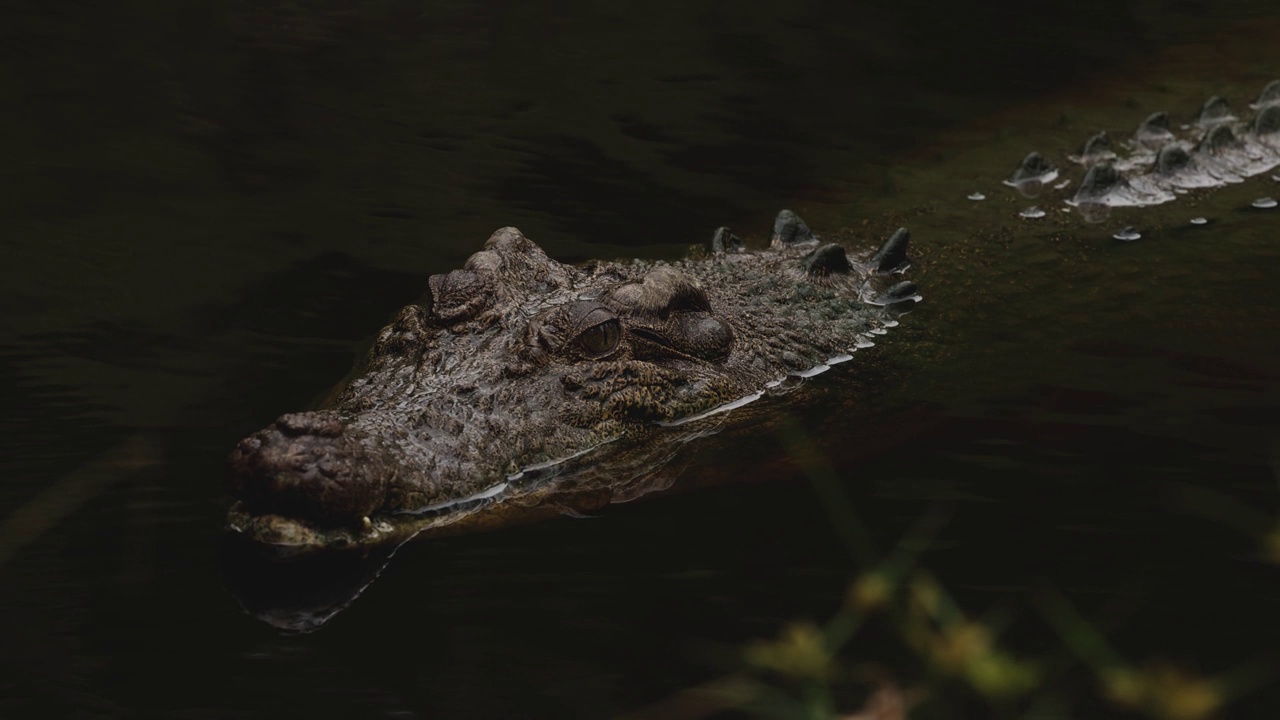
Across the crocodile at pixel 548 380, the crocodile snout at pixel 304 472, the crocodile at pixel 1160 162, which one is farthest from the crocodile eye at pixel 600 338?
the crocodile at pixel 1160 162

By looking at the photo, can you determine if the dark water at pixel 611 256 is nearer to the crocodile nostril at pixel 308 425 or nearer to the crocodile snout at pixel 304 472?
the crocodile snout at pixel 304 472

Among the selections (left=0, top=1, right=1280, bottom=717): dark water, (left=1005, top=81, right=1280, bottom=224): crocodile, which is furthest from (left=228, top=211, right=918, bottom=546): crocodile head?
(left=1005, top=81, right=1280, bottom=224): crocodile

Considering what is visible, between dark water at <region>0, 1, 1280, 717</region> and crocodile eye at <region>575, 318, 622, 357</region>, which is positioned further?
crocodile eye at <region>575, 318, 622, 357</region>

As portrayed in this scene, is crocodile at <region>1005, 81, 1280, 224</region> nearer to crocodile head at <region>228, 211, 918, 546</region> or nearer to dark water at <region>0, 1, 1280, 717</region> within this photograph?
dark water at <region>0, 1, 1280, 717</region>

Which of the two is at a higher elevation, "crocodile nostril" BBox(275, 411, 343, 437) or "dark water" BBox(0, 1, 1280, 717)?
"crocodile nostril" BBox(275, 411, 343, 437)

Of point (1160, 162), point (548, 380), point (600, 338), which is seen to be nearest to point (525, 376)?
point (548, 380)

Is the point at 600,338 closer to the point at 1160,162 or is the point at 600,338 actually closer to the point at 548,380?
the point at 548,380
